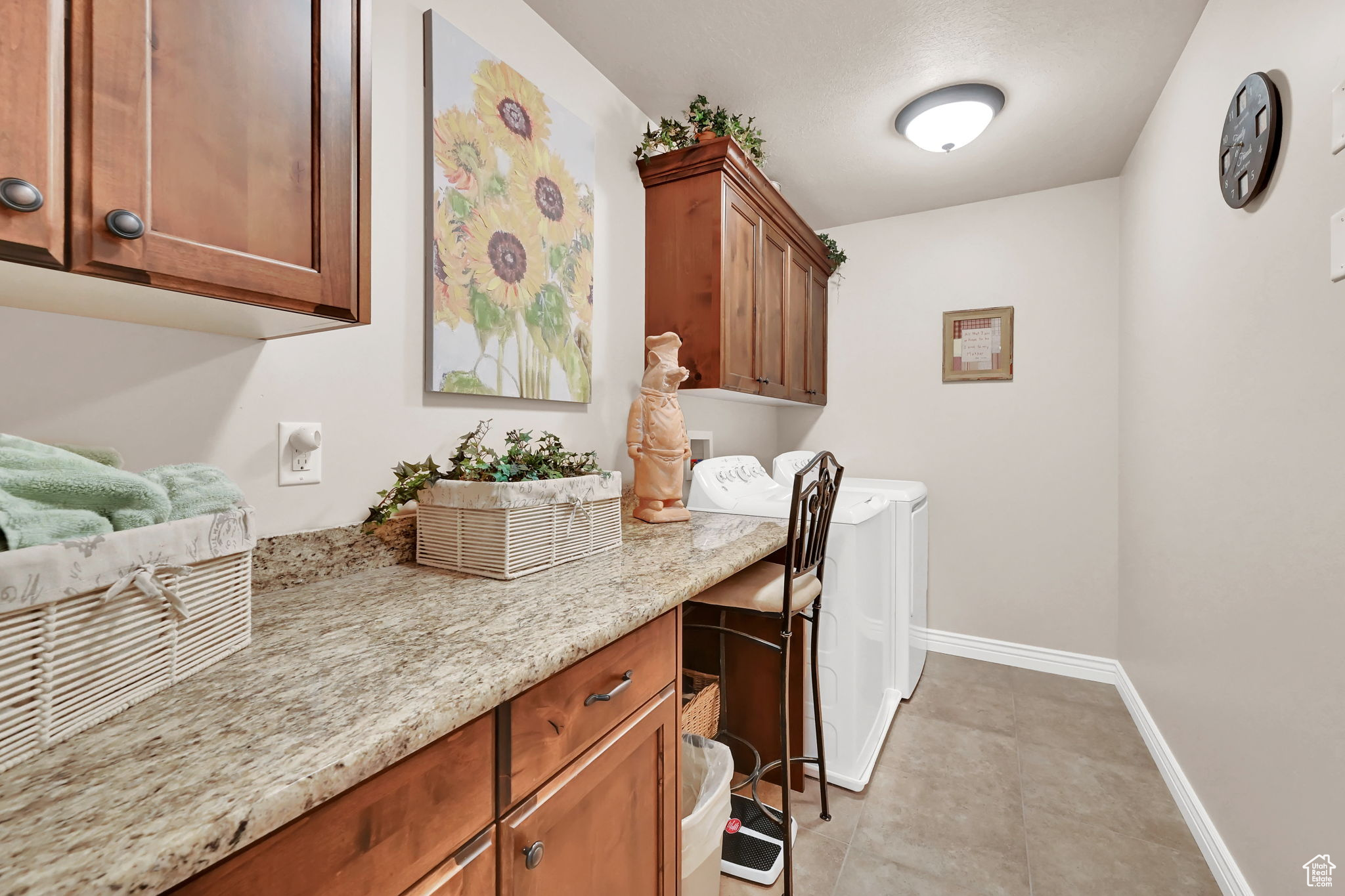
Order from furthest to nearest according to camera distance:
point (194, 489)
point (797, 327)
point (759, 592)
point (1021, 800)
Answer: point (797, 327) < point (1021, 800) < point (759, 592) < point (194, 489)

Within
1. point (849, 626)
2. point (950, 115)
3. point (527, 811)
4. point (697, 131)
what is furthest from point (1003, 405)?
point (527, 811)

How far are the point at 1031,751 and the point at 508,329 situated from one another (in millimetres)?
2442

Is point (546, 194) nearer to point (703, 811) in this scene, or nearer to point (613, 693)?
point (613, 693)

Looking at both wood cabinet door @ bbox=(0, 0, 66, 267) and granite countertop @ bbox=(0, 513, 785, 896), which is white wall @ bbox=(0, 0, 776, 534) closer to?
wood cabinet door @ bbox=(0, 0, 66, 267)

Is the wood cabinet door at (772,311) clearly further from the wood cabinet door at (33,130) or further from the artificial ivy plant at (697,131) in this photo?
the wood cabinet door at (33,130)

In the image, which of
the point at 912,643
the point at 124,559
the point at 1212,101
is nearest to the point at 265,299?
the point at 124,559

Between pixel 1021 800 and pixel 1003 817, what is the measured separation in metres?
0.14

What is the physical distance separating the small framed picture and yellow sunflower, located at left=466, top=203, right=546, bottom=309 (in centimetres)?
243

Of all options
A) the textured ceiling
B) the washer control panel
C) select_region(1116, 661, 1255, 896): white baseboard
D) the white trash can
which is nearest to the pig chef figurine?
the washer control panel

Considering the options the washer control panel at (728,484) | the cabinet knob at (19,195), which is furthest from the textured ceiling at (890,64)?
the cabinet knob at (19,195)

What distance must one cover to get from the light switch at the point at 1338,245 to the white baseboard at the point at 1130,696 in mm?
1427

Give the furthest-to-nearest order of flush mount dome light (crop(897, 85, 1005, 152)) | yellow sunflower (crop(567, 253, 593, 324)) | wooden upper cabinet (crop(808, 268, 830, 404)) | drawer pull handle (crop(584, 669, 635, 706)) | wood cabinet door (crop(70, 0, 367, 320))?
1. wooden upper cabinet (crop(808, 268, 830, 404))
2. flush mount dome light (crop(897, 85, 1005, 152))
3. yellow sunflower (crop(567, 253, 593, 324))
4. drawer pull handle (crop(584, 669, 635, 706))
5. wood cabinet door (crop(70, 0, 367, 320))

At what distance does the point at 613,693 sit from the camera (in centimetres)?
88

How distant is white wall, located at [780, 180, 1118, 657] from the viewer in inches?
113
